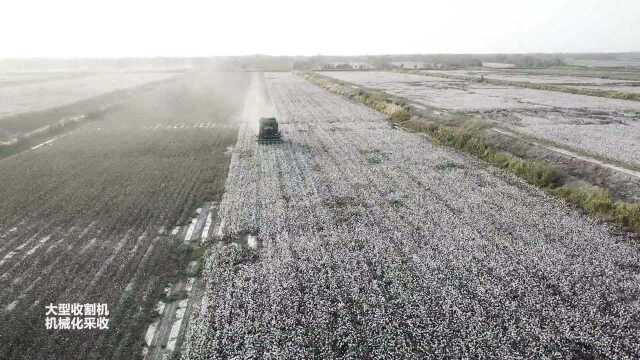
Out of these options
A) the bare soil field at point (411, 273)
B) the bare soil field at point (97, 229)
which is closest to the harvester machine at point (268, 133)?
the bare soil field at point (97, 229)

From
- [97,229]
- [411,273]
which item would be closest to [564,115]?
[411,273]

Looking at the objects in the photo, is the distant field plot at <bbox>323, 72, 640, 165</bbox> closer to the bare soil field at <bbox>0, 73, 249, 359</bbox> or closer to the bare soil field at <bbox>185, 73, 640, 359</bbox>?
the bare soil field at <bbox>185, 73, 640, 359</bbox>

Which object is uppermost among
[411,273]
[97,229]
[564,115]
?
[564,115]

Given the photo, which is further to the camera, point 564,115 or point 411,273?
point 564,115

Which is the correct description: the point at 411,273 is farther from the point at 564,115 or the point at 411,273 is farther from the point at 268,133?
the point at 564,115

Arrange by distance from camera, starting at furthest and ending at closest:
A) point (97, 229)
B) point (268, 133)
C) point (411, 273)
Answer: point (268, 133)
point (97, 229)
point (411, 273)

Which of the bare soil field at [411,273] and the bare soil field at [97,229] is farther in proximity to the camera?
the bare soil field at [97,229]

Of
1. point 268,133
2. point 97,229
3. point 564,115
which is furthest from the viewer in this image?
point 564,115

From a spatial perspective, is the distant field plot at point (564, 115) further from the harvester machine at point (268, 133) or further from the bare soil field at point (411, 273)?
the harvester machine at point (268, 133)
